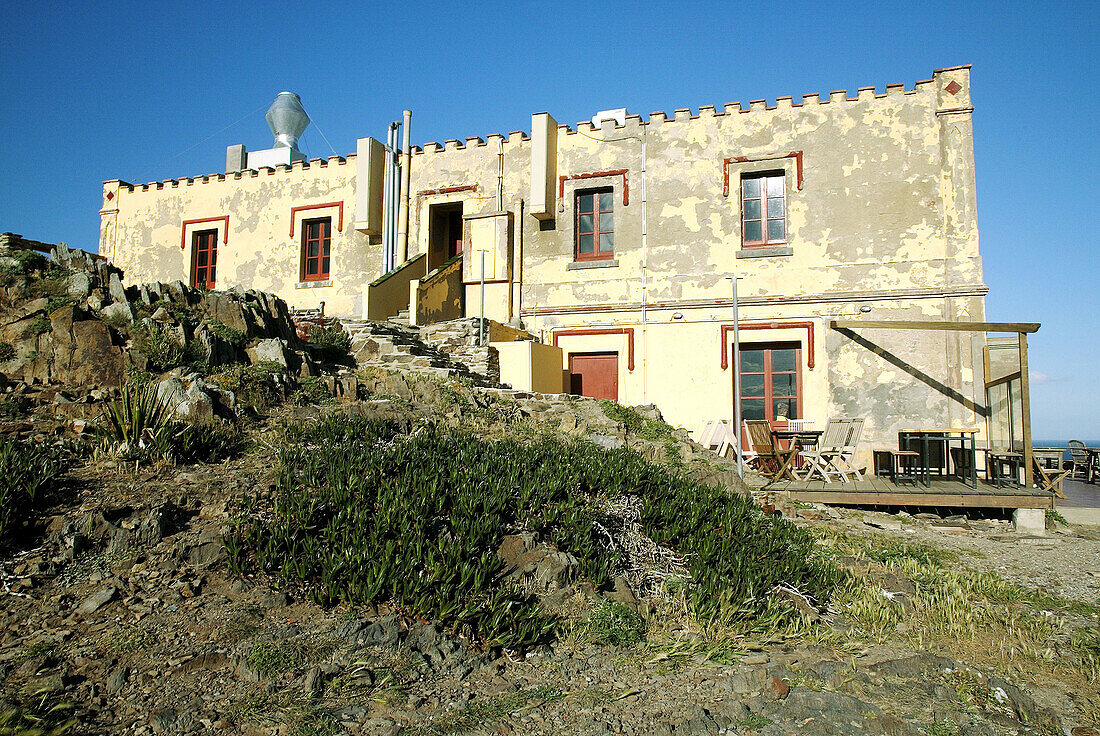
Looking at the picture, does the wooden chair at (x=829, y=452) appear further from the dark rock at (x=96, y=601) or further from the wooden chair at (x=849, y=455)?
the dark rock at (x=96, y=601)

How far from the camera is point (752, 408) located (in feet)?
45.9

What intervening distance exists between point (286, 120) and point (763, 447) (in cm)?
1840

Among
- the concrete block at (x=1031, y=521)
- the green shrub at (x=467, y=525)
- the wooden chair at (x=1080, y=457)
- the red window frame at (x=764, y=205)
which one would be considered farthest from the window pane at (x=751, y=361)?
the wooden chair at (x=1080, y=457)

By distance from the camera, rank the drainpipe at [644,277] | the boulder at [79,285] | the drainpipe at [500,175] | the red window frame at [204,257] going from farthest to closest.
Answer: the red window frame at [204,257], the drainpipe at [500,175], the drainpipe at [644,277], the boulder at [79,285]

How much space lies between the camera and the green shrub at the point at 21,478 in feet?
15.0

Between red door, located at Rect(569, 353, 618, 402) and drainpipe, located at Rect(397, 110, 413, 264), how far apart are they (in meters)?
4.79

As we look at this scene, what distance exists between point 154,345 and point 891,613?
751 cm

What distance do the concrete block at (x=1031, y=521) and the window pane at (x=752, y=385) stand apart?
4.92m

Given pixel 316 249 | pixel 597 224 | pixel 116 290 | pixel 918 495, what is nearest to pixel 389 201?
pixel 316 249

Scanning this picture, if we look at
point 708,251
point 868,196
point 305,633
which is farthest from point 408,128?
point 305,633

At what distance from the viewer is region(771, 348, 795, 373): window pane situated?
1386cm

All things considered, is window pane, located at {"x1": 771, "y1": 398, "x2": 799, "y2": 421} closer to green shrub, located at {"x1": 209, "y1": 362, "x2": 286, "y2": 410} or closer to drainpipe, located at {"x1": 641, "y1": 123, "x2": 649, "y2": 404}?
drainpipe, located at {"x1": 641, "y1": 123, "x2": 649, "y2": 404}

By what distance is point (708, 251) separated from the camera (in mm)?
14445

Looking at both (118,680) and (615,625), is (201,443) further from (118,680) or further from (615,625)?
(615,625)
